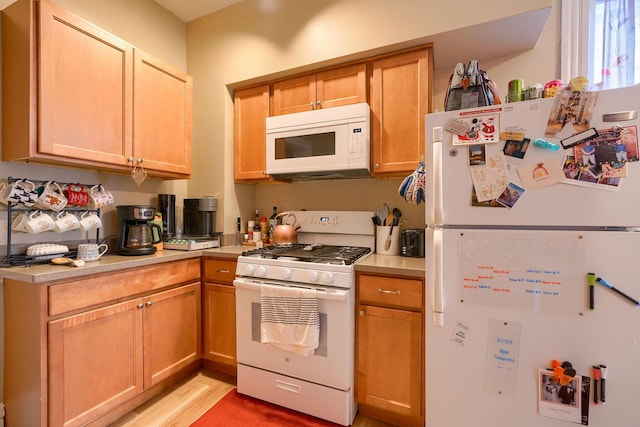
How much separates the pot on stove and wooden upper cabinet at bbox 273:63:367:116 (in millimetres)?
834

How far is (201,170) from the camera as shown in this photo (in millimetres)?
2506

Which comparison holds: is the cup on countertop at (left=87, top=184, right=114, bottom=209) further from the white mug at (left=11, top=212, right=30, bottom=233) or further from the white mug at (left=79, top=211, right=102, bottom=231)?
the white mug at (left=11, top=212, right=30, bottom=233)

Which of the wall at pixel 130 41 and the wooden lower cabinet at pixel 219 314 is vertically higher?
the wall at pixel 130 41

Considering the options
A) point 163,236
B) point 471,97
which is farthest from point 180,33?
point 471,97

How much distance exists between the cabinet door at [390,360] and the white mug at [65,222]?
1791mm

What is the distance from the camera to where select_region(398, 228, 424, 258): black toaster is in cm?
186

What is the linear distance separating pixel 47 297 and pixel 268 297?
1.03 metres

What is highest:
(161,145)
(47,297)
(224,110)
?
(224,110)

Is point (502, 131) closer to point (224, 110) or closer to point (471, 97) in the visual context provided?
point (471, 97)

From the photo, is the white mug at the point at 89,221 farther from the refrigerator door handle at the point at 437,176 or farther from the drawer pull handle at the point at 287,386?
the refrigerator door handle at the point at 437,176

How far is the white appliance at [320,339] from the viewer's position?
1606 mm

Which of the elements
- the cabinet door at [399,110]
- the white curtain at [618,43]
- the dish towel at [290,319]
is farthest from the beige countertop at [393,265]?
the white curtain at [618,43]

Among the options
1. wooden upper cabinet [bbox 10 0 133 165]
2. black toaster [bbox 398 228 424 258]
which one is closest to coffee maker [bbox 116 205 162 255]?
wooden upper cabinet [bbox 10 0 133 165]

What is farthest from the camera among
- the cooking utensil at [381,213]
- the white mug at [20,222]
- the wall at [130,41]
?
the cooking utensil at [381,213]
